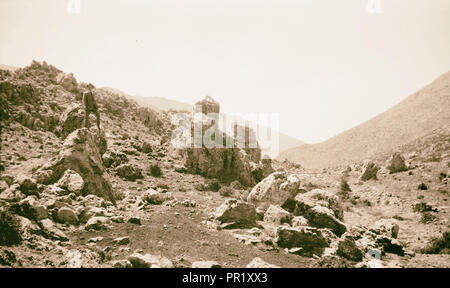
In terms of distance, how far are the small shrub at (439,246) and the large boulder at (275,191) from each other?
22.6ft

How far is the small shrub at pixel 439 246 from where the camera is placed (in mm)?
14601

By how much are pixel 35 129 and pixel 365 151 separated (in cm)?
7034

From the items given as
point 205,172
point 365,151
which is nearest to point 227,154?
point 205,172

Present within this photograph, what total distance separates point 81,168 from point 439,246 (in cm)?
1784

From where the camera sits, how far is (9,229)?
10.7 m

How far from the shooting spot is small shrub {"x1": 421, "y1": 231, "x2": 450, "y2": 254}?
575 inches

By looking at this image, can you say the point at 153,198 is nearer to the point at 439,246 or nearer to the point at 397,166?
the point at 439,246

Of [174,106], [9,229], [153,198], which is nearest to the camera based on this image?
[9,229]

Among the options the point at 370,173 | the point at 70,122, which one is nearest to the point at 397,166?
the point at 370,173

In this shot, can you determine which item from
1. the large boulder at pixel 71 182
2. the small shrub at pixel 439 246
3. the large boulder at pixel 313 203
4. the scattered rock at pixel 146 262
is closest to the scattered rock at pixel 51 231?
the scattered rock at pixel 146 262

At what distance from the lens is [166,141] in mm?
33375

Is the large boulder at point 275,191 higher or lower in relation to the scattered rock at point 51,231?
higher

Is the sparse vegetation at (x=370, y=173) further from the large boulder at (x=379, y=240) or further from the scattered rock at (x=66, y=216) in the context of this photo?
the scattered rock at (x=66, y=216)

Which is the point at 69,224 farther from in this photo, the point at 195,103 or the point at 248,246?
the point at 195,103
